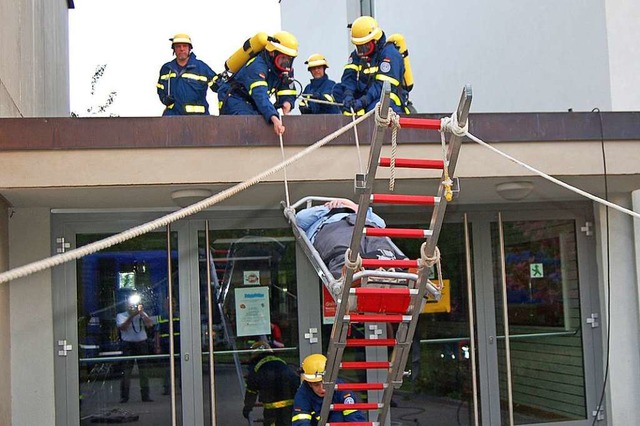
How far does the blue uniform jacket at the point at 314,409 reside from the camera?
6398 mm

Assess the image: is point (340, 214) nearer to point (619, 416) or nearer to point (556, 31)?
point (619, 416)

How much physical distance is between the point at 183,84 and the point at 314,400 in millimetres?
3836

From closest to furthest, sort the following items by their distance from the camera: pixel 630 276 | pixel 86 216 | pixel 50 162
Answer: pixel 50 162, pixel 86 216, pixel 630 276

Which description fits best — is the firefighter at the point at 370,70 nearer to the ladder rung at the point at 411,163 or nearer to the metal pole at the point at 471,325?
the metal pole at the point at 471,325

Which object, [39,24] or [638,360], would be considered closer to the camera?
[638,360]

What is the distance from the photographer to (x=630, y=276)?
899 cm

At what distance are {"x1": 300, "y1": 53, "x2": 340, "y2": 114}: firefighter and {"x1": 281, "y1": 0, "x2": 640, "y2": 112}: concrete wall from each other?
3.07m

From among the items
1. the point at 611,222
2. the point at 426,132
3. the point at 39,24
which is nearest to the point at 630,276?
the point at 611,222

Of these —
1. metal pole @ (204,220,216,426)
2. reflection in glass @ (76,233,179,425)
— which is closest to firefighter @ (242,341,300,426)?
metal pole @ (204,220,216,426)

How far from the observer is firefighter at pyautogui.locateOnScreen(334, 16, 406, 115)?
8352 mm

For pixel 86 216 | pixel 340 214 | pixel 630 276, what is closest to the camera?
pixel 340 214

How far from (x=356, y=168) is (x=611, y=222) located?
3.29 metres

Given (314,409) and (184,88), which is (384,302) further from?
(184,88)

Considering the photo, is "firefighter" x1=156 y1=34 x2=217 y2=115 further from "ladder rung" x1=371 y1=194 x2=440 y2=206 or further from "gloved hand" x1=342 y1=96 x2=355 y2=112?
"ladder rung" x1=371 y1=194 x2=440 y2=206
